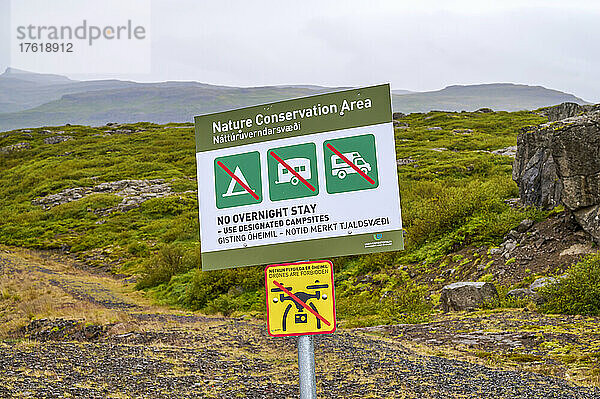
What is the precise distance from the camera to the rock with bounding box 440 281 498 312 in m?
13.0

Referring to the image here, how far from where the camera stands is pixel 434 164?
1484 inches

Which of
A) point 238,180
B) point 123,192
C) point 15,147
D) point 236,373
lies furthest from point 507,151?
point 15,147

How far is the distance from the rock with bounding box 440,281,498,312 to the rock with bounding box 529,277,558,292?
34.1 inches

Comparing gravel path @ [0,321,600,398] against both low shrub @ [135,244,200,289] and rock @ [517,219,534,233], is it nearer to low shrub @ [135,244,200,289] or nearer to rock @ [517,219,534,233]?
rock @ [517,219,534,233]

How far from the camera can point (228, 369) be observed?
8133mm

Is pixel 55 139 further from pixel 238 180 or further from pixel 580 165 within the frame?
pixel 238 180

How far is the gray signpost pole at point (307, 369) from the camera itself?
329cm

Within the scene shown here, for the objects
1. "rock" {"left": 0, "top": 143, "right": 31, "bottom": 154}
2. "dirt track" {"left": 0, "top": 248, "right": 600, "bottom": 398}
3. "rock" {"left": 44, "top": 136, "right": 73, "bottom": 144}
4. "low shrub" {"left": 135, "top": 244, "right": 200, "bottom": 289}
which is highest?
"rock" {"left": 44, "top": 136, "right": 73, "bottom": 144}

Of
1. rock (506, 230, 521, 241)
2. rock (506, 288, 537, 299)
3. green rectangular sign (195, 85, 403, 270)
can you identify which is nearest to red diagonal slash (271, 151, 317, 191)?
green rectangular sign (195, 85, 403, 270)

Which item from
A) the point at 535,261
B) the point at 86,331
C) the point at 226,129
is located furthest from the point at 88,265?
the point at 226,129

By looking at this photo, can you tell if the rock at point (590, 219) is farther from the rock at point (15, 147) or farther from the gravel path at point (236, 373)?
the rock at point (15, 147)

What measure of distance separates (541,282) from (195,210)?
28275 millimetres

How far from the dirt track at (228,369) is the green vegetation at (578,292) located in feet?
12.2

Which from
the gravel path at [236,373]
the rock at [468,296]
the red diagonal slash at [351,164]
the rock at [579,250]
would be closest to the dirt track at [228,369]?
the gravel path at [236,373]
